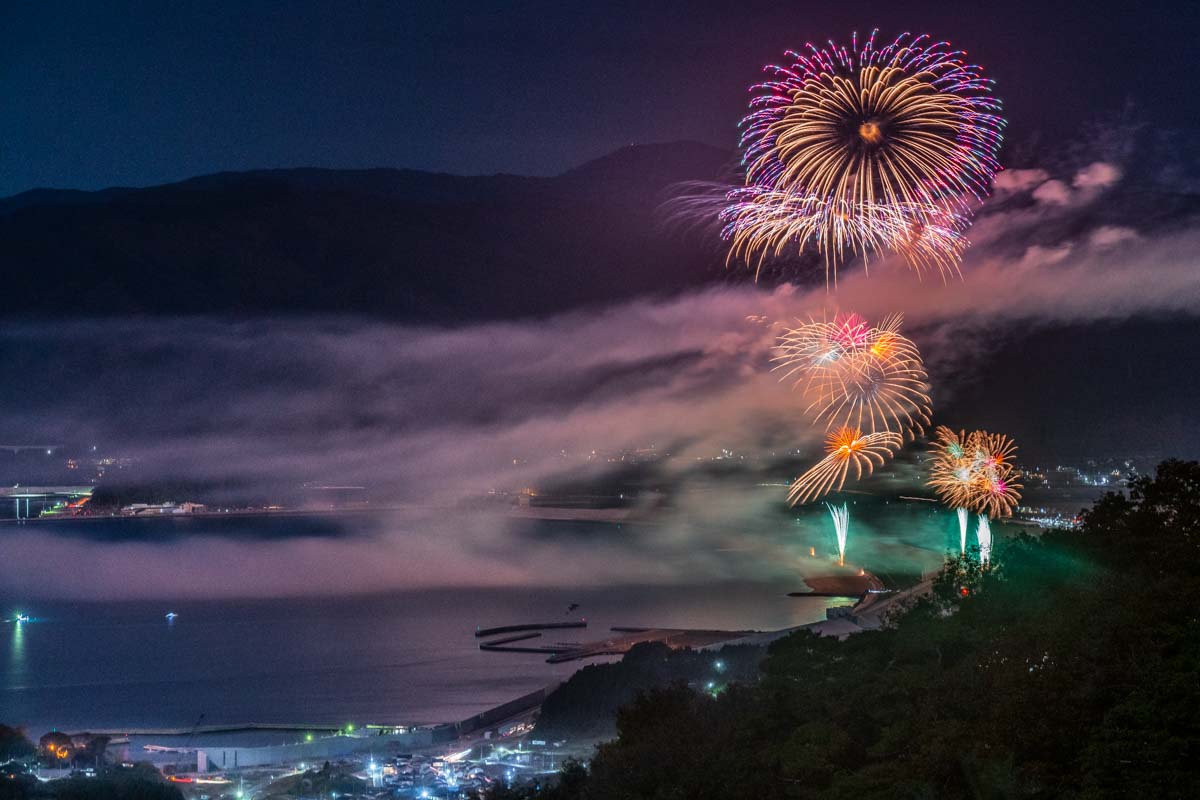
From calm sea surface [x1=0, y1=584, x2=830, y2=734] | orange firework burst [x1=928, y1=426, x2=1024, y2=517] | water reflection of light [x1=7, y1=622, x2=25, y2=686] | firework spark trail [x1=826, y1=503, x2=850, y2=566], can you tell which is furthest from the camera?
firework spark trail [x1=826, y1=503, x2=850, y2=566]

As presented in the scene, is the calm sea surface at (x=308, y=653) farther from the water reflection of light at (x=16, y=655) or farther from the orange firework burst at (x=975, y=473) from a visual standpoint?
the orange firework burst at (x=975, y=473)

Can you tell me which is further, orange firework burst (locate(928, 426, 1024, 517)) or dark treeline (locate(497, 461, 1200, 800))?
orange firework burst (locate(928, 426, 1024, 517))

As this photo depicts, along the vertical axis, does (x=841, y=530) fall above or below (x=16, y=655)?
above

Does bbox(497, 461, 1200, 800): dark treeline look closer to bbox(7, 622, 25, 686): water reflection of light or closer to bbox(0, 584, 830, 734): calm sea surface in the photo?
bbox(0, 584, 830, 734): calm sea surface

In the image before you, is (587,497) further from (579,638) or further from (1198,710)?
(1198,710)

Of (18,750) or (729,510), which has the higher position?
(729,510)

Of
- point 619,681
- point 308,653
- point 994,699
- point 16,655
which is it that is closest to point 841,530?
point 308,653

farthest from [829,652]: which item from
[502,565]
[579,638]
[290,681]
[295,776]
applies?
[502,565]

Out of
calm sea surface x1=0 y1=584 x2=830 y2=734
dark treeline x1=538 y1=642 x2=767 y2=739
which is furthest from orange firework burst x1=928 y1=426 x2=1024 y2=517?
calm sea surface x1=0 y1=584 x2=830 y2=734

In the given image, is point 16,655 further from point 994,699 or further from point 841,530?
point 841,530
